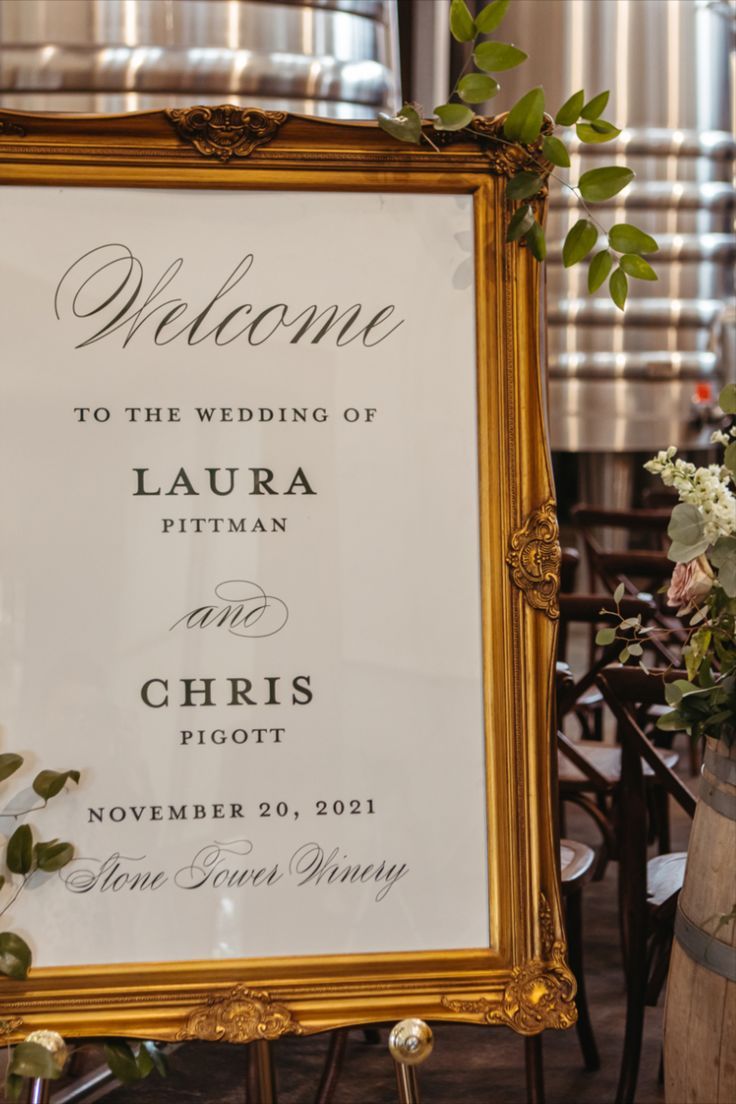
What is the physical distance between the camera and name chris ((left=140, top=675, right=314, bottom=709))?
4.22 feet

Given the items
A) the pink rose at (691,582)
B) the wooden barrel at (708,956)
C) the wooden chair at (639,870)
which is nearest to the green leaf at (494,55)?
the pink rose at (691,582)

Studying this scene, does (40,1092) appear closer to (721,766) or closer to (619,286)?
(721,766)

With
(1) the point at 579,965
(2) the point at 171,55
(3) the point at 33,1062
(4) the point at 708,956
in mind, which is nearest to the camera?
(3) the point at 33,1062

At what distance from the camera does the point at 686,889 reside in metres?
1.56

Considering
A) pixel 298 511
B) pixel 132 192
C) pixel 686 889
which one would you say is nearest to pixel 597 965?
pixel 686 889

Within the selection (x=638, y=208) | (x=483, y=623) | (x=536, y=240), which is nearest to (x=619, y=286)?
(x=536, y=240)

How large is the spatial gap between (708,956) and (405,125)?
3.31 feet

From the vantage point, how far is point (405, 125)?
1.27 metres

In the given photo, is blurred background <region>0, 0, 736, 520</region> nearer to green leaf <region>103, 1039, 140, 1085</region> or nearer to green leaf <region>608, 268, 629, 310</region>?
green leaf <region>608, 268, 629, 310</region>

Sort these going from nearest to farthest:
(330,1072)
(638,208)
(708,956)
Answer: (708,956) < (330,1072) < (638,208)

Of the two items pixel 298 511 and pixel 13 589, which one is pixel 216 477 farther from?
pixel 13 589

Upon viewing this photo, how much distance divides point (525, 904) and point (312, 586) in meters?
0.39

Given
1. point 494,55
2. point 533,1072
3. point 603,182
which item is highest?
point 494,55

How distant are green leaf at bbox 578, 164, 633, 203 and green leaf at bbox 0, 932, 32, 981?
965mm
